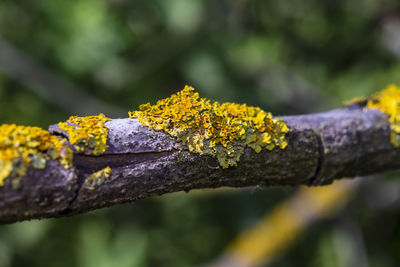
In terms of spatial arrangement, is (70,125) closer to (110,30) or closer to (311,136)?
(311,136)

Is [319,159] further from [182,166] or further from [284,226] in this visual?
[284,226]

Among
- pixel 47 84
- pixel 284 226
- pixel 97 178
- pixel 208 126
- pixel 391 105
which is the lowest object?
pixel 97 178

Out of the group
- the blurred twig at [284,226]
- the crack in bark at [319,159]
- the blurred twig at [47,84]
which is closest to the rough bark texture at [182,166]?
the crack in bark at [319,159]

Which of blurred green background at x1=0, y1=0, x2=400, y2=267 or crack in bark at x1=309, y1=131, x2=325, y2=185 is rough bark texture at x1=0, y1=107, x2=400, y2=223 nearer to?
crack in bark at x1=309, y1=131, x2=325, y2=185

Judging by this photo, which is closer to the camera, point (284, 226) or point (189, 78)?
point (284, 226)

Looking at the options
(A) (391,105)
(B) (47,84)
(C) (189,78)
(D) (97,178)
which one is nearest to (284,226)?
(C) (189,78)

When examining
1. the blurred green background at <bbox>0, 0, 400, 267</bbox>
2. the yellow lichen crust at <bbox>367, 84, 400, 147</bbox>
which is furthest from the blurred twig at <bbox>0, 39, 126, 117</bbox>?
the yellow lichen crust at <bbox>367, 84, 400, 147</bbox>

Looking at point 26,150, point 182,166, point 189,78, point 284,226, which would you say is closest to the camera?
point 26,150
